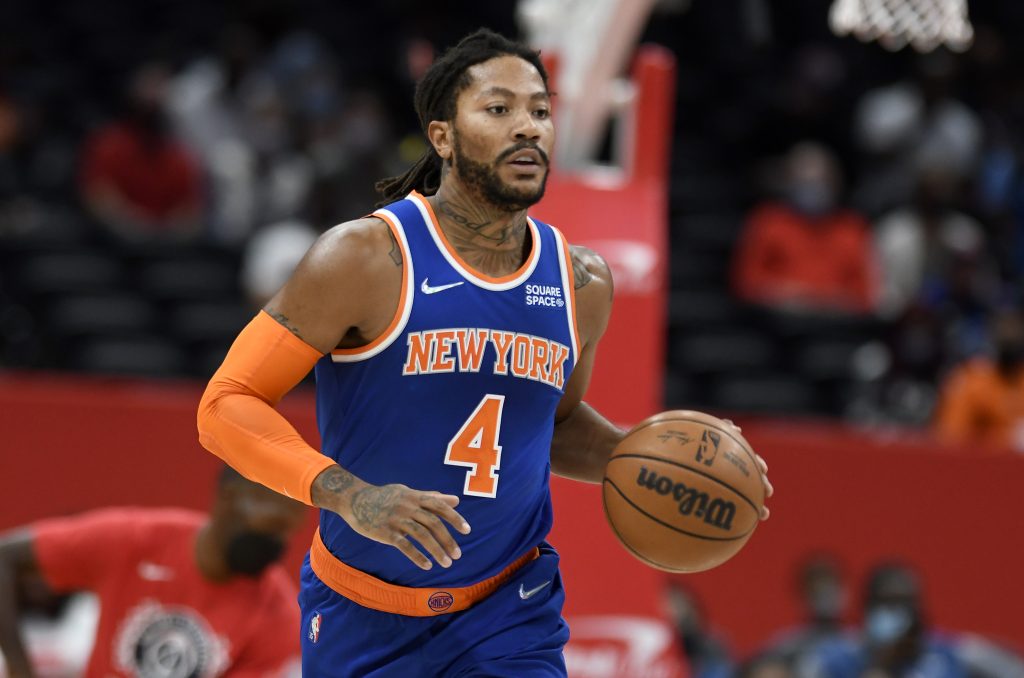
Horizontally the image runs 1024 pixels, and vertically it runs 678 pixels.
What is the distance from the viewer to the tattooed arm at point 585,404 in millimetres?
4121

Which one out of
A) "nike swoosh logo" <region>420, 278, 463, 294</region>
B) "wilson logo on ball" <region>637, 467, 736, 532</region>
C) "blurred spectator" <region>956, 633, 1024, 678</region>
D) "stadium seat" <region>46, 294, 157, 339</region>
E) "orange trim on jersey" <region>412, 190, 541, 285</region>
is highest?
"orange trim on jersey" <region>412, 190, 541, 285</region>

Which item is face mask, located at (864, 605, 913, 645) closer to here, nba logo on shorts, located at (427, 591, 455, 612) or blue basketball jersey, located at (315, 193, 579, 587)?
blue basketball jersey, located at (315, 193, 579, 587)

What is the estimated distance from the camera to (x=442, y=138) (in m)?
4.02

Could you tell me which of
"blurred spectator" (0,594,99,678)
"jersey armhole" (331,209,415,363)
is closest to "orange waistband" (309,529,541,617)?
"jersey armhole" (331,209,415,363)

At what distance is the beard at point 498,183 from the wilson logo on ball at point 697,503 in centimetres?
76

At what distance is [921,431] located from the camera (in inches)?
391

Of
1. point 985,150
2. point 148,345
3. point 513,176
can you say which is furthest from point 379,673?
point 985,150

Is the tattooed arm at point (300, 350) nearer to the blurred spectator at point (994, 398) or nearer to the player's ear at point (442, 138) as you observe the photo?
the player's ear at point (442, 138)

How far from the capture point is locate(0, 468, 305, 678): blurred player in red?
5281 millimetres

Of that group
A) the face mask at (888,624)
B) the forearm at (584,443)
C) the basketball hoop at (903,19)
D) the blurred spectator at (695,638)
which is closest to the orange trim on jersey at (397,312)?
the forearm at (584,443)

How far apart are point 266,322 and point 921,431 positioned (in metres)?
7.01

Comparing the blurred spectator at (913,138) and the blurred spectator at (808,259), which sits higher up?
the blurred spectator at (913,138)

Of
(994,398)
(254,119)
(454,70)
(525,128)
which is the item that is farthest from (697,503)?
(254,119)

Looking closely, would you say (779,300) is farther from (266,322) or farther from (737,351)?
(266,322)
